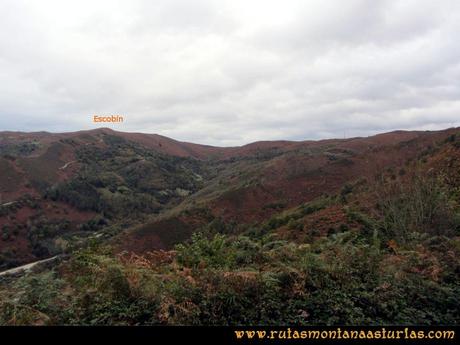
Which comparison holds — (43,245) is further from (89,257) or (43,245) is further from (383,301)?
(383,301)

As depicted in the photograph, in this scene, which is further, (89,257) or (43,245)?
(43,245)

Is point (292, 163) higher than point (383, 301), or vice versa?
point (292, 163)

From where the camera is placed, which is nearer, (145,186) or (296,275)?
(296,275)

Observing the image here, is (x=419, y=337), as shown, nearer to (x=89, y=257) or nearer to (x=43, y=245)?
(x=89, y=257)

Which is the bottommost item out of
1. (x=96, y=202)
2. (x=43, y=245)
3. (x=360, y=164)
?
(x=43, y=245)

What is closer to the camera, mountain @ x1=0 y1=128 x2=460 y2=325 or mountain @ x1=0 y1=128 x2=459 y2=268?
mountain @ x1=0 y1=128 x2=460 y2=325

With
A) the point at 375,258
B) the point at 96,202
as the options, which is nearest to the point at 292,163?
the point at 96,202

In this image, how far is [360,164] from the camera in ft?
97.5

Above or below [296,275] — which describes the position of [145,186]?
above

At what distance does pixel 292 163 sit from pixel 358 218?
27503 mm

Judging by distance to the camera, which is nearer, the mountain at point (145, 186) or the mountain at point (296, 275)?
the mountain at point (296, 275)

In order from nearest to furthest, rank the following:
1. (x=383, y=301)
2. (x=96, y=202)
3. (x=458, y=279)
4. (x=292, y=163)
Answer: (x=383, y=301)
(x=458, y=279)
(x=292, y=163)
(x=96, y=202)

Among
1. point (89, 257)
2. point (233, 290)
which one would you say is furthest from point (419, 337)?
point (89, 257)

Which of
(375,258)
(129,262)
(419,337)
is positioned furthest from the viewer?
(129,262)
